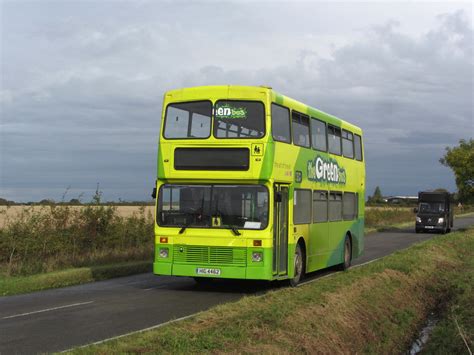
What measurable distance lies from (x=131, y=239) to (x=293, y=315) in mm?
15553

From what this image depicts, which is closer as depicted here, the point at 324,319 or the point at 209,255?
the point at 324,319

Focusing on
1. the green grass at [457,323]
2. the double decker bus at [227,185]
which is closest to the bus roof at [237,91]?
the double decker bus at [227,185]

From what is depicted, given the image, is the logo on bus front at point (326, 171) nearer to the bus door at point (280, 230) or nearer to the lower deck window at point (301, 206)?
the lower deck window at point (301, 206)

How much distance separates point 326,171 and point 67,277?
24.8 feet

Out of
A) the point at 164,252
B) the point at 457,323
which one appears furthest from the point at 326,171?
the point at 457,323

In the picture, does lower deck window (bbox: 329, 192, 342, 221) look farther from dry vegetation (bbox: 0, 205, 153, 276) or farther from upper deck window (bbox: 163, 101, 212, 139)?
dry vegetation (bbox: 0, 205, 153, 276)

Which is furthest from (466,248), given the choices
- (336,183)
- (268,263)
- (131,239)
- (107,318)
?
(107,318)

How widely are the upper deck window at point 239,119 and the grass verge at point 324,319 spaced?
3.41m

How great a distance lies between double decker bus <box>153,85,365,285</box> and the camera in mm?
14406

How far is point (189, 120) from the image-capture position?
14867 millimetres

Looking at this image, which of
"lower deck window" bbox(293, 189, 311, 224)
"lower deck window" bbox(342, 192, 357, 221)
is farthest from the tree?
"lower deck window" bbox(293, 189, 311, 224)

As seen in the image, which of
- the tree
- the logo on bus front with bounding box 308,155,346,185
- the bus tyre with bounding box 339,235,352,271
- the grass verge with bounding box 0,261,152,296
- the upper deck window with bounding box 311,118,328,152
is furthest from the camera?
the tree

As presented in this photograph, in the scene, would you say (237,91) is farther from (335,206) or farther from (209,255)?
(335,206)

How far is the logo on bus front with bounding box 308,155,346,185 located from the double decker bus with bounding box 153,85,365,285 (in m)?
1.41
